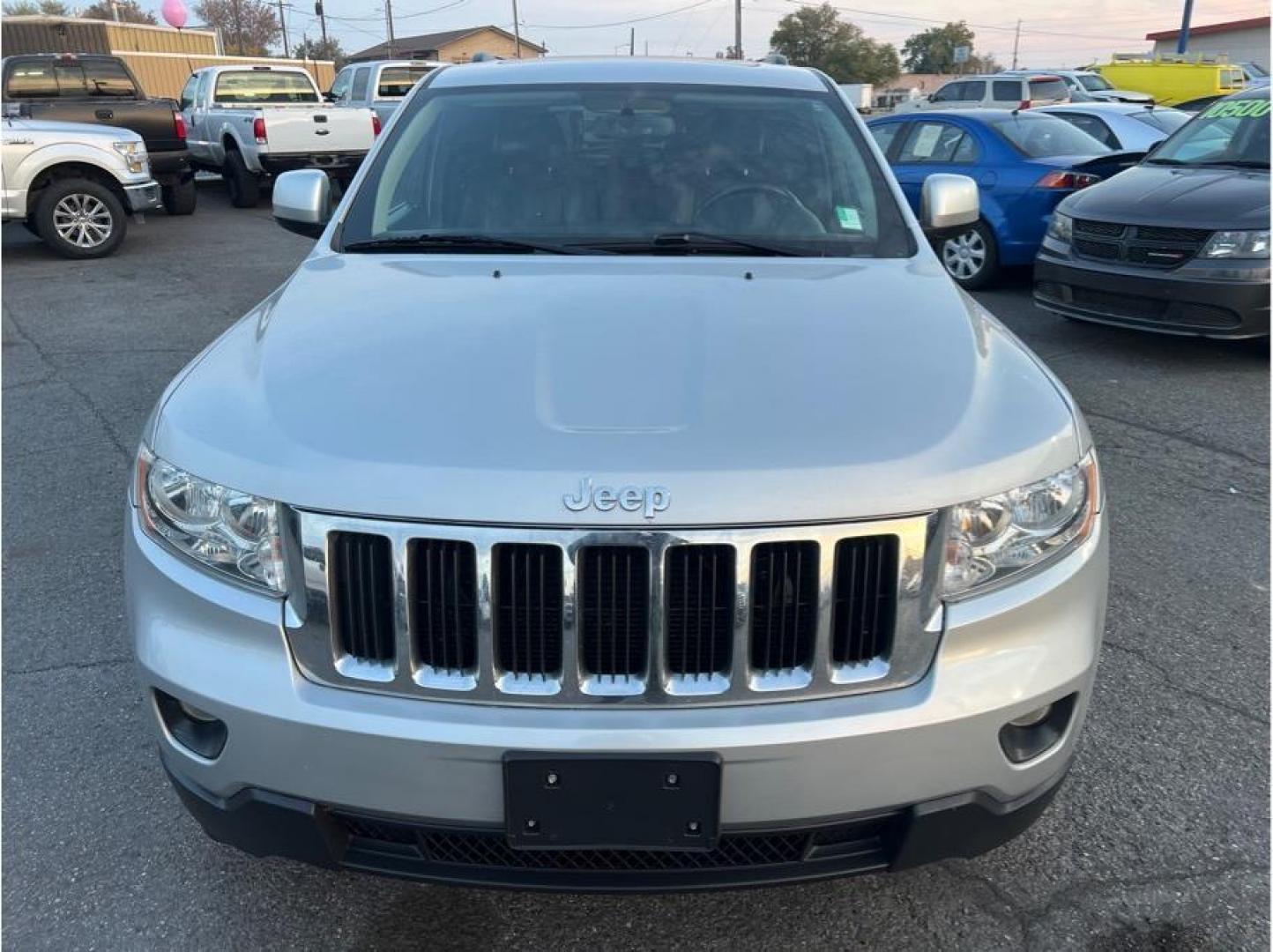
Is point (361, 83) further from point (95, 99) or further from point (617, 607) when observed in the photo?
point (617, 607)

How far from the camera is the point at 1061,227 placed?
730 centimetres

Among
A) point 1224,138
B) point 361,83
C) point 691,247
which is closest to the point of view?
point 691,247

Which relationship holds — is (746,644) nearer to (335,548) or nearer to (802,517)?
(802,517)

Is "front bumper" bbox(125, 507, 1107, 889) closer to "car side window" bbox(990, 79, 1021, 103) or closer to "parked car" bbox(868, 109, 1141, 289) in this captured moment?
"parked car" bbox(868, 109, 1141, 289)

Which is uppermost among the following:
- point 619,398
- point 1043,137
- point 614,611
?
point 1043,137

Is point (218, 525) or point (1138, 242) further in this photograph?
point (1138, 242)

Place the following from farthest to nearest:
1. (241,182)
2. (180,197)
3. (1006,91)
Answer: (1006,91) < (241,182) < (180,197)

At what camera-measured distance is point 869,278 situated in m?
2.75

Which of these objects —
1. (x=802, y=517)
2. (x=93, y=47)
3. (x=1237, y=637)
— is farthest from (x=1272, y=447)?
(x=93, y=47)

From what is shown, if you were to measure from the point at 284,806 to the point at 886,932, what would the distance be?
4.34 ft

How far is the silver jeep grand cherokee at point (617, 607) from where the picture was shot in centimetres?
179

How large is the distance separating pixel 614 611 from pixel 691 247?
1.47 meters

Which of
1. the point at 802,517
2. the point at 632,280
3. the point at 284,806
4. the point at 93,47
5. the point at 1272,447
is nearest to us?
the point at 802,517

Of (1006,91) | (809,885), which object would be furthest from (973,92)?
(809,885)
